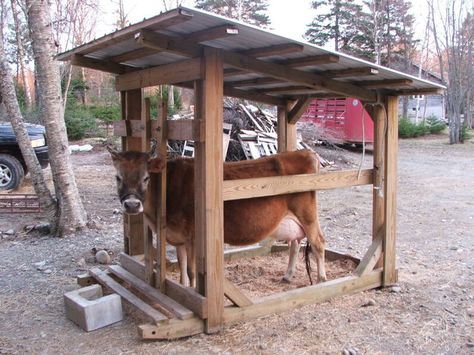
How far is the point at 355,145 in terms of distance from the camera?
1997cm

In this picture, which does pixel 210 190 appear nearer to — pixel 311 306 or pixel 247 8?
pixel 311 306

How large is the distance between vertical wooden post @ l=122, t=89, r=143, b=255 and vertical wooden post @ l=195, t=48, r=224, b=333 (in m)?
1.32

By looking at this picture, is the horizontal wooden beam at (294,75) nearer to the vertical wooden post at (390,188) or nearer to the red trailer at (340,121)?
the vertical wooden post at (390,188)

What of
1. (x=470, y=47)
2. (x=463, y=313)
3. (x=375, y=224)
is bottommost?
(x=463, y=313)

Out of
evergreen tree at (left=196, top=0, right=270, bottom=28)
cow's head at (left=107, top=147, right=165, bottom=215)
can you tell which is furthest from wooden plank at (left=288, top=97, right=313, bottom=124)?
evergreen tree at (left=196, top=0, right=270, bottom=28)

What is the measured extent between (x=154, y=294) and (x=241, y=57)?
2.22 meters

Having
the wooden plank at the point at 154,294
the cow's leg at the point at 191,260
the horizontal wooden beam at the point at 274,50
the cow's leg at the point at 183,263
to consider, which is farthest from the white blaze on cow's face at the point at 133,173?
the horizontal wooden beam at the point at 274,50

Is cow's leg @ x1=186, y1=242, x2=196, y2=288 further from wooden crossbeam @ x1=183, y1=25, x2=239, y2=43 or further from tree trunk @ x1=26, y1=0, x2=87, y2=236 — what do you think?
tree trunk @ x1=26, y1=0, x2=87, y2=236

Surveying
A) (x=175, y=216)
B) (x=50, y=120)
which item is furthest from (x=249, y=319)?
(x=50, y=120)

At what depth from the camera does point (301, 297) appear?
465 cm

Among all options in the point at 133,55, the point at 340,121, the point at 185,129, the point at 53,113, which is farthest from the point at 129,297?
the point at 340,121

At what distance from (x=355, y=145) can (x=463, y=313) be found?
15822mm

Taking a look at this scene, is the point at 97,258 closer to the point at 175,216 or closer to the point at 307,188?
the point at 175,216

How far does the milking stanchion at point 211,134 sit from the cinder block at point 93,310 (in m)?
0.19
